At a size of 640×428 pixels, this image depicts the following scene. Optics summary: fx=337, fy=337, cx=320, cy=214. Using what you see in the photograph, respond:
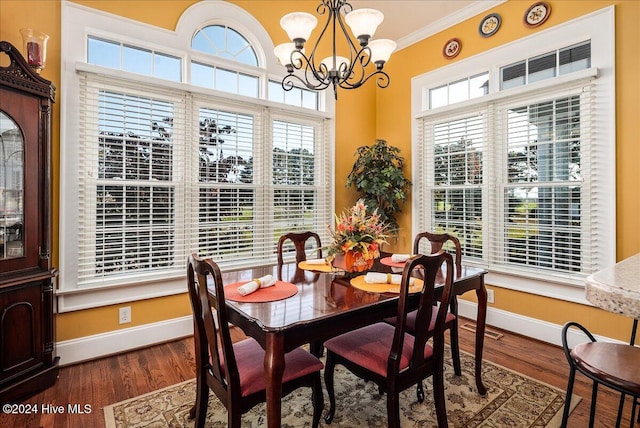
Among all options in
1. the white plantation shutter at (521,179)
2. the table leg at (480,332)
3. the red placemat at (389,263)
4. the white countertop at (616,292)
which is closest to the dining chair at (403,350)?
the table leg at (480,332)

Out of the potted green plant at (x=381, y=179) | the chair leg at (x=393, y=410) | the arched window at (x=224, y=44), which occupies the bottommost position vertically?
the chair leg at (x=393, y=410)

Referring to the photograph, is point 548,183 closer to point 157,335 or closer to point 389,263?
point 389,263

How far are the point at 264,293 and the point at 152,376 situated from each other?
4.62ft

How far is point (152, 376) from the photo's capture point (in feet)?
8.39

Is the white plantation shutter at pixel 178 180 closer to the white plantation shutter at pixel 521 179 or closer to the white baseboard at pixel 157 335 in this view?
the white baseboard at pixel 157 335

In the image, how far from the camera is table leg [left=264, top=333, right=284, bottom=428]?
1.43m

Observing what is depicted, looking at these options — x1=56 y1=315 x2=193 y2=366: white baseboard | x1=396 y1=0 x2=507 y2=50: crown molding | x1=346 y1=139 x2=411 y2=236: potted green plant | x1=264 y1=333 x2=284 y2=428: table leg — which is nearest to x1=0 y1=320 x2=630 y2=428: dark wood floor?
x1=56 y1=315 x2=193 y2=366: white baseboard

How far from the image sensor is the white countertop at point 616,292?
0.72m

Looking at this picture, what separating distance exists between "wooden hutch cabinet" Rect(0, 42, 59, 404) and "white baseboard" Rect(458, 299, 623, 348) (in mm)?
3893

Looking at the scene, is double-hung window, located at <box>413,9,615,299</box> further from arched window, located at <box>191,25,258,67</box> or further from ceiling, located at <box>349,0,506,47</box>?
arched window, located at <box>191,25,258,67</box>

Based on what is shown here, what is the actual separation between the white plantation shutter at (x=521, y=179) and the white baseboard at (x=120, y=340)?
3046 millimetres

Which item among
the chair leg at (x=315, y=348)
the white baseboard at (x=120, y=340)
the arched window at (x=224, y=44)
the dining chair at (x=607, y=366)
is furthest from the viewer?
the arched window at (x=224, y=44)

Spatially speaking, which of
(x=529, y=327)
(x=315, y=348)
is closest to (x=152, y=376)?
(x=315, y=348)

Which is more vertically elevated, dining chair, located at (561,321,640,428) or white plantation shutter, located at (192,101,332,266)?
white plantation shutter, located at (192,101,332,266)
